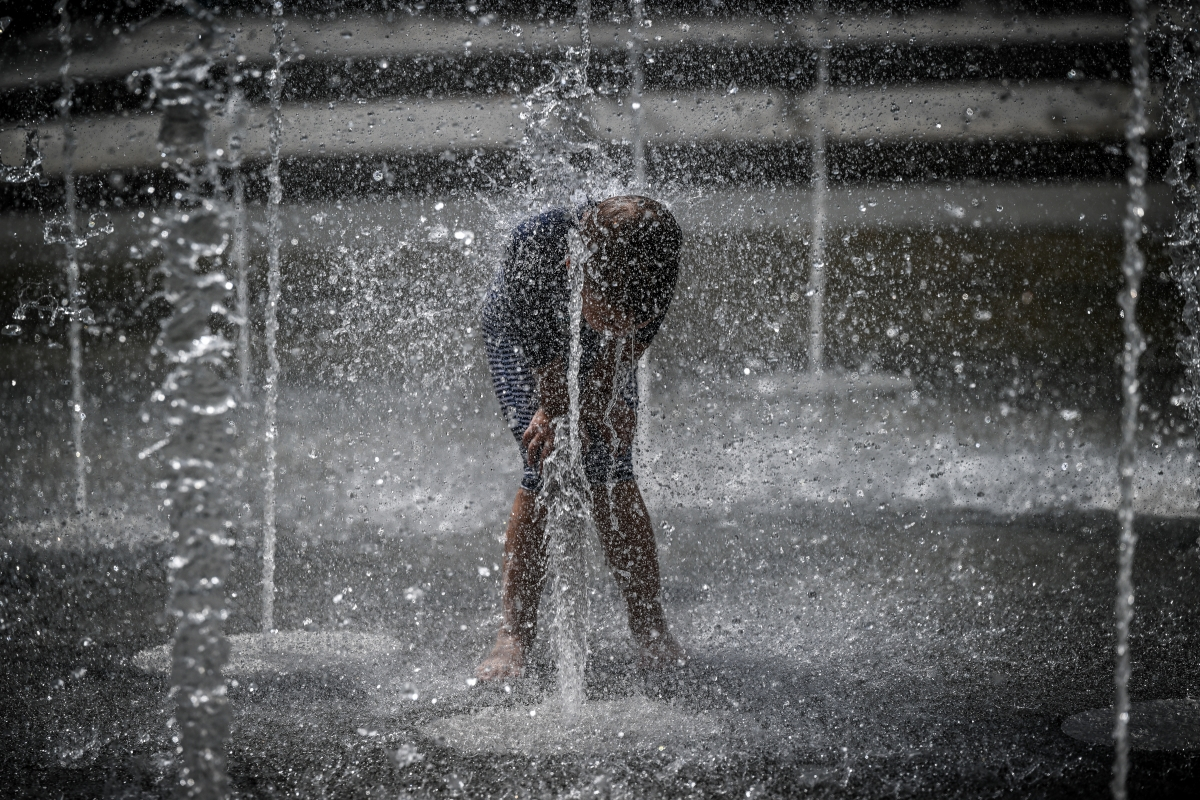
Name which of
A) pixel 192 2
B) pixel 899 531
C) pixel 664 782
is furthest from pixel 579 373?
pixel 899 531

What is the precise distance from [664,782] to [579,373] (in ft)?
2.79

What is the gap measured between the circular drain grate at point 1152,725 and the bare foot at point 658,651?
72cm

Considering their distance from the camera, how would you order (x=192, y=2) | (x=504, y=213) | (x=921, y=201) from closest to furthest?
1. (x=192, y=2)
2. (x=504, y=213)
3. (x=921, y=201)

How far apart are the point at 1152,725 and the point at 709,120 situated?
4.77 metres

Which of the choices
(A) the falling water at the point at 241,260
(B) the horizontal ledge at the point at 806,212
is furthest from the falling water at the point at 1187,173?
(A) the falling water at the point at 241,260

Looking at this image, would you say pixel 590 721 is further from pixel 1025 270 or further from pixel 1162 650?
pixel 1025 270

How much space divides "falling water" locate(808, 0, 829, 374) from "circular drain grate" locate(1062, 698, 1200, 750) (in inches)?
169

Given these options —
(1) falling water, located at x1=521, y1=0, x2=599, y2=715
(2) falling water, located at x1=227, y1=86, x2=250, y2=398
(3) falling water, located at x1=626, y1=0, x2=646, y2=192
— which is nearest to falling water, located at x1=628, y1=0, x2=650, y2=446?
(3) falling water, located at x1=626, y1=0, x2=646, y2=192

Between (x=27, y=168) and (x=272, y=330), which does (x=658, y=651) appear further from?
(x=27, y=168)

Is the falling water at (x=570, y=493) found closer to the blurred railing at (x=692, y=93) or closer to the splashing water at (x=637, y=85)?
the splashing water at (x=637, y=85)

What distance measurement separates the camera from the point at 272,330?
5.04 m

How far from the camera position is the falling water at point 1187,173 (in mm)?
4727

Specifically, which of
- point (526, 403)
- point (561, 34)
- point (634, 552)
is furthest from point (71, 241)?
point (634, 552)

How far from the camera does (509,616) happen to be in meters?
2.13
